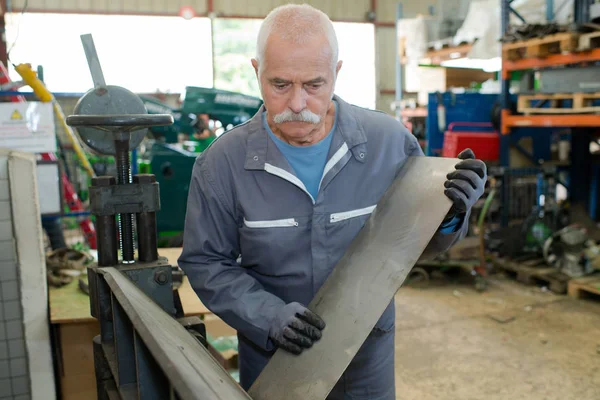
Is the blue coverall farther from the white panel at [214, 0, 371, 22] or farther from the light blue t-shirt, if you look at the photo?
the white panel at [214, 0, 371, 22]

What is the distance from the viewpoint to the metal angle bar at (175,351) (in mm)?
878

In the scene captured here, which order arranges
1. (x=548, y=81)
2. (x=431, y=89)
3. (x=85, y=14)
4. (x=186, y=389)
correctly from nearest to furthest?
(x=186, y=389) → (x=548, y=81) → (x=431, y=89) → (x=85, y=14)

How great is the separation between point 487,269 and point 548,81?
1801 millimetres

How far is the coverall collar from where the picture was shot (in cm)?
159

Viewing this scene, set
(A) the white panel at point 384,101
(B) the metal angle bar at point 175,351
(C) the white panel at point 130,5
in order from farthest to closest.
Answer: (A) the white panel at point 384,101 → (C) the white panel at point 130,5 → (B) the metal angle bar at point 175,351

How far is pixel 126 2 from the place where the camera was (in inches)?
397

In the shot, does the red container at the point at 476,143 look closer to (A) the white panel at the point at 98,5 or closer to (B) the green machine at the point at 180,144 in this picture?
(B) the green machine at the point at 180,144

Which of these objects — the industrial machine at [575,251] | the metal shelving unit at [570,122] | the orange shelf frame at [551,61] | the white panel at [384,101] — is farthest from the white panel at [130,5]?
the industrial machine at [575,251]

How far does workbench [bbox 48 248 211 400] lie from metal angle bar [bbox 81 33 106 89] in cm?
96

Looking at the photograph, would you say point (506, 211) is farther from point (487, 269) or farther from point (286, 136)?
point (286, 136)

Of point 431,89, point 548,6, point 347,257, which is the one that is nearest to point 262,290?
point 347,257

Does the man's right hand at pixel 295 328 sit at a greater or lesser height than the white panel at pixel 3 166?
lesser

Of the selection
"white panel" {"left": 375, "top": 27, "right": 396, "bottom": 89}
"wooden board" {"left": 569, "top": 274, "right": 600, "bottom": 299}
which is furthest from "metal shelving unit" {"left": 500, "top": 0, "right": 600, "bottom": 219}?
"white panel" {"left": 375, "top": 27, "right": 396, "bottom": 89}

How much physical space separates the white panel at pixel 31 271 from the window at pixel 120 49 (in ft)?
25.5
